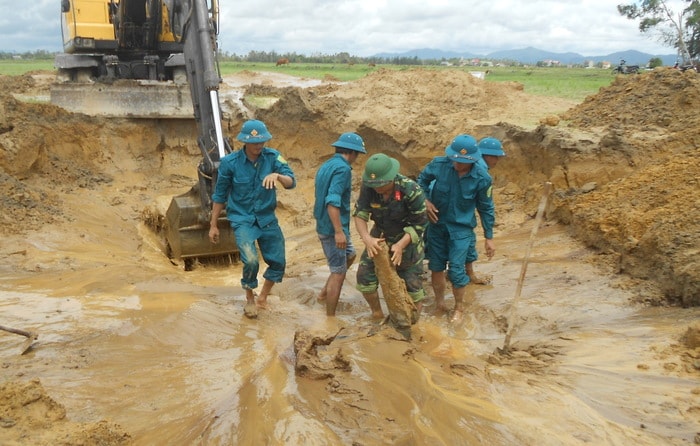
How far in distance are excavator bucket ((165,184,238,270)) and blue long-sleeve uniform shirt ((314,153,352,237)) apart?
2.28 m

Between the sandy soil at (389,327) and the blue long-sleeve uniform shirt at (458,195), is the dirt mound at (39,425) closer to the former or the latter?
the sandy soil at (389,327)

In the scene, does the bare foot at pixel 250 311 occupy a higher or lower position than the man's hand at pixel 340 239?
lower

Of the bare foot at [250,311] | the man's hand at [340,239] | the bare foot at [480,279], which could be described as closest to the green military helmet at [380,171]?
the man's hand at [340,239]

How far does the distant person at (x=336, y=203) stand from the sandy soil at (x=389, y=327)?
42 centimetres

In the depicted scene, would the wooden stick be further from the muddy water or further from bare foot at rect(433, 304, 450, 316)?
bare foot at rect(433, 304, 450, 316)

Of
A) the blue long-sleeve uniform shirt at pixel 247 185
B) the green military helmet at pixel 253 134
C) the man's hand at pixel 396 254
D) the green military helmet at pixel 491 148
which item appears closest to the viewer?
the man's hand at pixel 396 254

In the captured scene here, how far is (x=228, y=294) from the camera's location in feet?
19.5

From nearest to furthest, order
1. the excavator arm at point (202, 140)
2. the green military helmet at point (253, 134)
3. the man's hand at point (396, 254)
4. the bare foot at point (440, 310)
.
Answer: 1. the man's hand at point (396, 254)
2. the green military helmet at point (253, 134)
3. the bare foot at point (440, 310)
4. the excavator arm at point (202, 140)

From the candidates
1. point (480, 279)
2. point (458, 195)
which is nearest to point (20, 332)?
point (458, 195)

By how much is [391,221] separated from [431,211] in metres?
0.49

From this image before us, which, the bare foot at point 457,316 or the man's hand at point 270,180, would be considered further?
the bare foot at point 457,316

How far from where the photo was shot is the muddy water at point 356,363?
Answer: 318 cm

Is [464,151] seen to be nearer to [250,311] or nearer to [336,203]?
[336,203]

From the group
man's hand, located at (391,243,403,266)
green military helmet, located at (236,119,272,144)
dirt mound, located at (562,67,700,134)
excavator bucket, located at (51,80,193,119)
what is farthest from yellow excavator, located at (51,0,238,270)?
dirt mound, located at (562,67,700,134)
